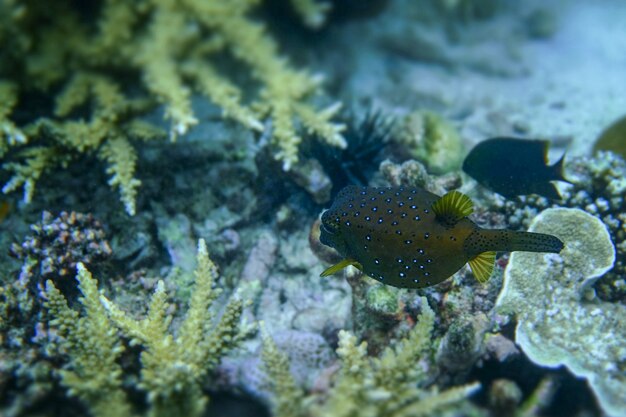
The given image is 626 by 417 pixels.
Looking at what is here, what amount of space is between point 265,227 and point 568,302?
2608 millimetres

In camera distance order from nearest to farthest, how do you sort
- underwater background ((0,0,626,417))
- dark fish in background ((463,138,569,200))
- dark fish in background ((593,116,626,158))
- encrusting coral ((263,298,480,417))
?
1. encrusting coral ((263,298,480,417))
2. underwater background ((0,0,626,417))
3. dark fish in background ((463,138,569,200))
4. dark fish in background ((593,116,626,158))

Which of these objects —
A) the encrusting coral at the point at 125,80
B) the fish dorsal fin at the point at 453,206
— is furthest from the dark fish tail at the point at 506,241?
the encrusting coral at the point at 125,80

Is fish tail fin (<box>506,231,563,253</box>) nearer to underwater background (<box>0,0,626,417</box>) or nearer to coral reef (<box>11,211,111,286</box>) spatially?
underwater background (<box>0,0,626,417</box>)

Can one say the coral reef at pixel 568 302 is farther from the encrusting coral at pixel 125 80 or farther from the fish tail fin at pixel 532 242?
the encrusting coral at pixel 125 80

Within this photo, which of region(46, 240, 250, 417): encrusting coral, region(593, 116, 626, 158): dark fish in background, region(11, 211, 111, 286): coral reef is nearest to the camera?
region(46, 240, 250, 417): encrusting coral

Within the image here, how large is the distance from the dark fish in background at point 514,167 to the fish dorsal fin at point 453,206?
3.75 feet

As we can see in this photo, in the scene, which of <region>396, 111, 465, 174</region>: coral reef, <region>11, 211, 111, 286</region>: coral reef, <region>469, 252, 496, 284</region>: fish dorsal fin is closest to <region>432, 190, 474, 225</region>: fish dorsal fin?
<region>469, 252, 496, 284</region>: fish dorsal fin

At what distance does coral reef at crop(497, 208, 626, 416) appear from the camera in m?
3.07

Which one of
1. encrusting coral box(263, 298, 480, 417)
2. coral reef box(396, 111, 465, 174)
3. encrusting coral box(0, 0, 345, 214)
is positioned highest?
encrusting coral box(0, 0, 345, 214)

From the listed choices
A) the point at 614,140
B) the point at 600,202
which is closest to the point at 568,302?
the point at 600,202

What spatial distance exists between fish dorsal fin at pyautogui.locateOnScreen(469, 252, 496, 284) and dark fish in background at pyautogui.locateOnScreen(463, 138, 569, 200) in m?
1.05

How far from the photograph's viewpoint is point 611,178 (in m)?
3.93

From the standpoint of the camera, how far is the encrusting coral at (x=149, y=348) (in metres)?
2.68

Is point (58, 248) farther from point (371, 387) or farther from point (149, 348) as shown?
point (371, 387)
